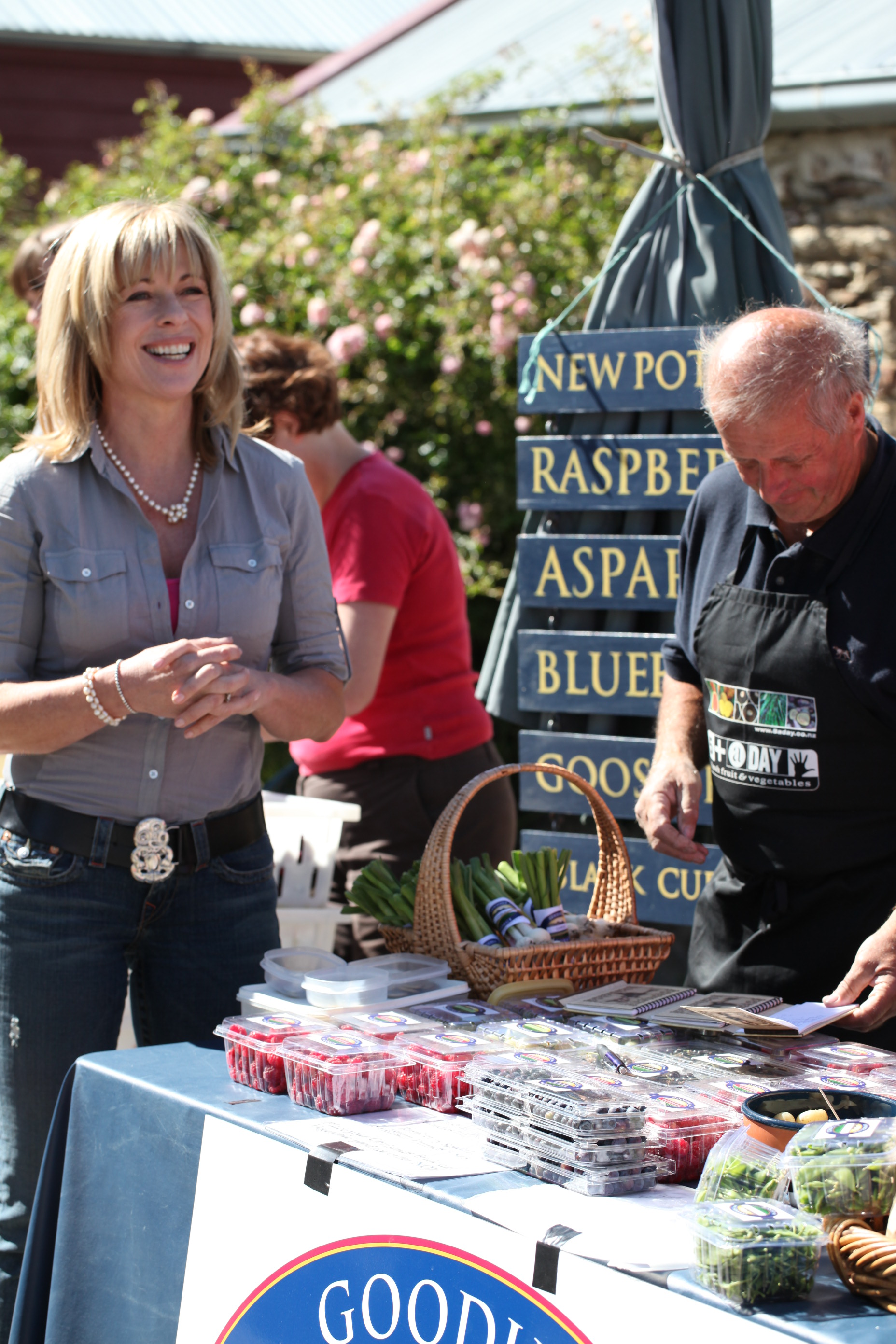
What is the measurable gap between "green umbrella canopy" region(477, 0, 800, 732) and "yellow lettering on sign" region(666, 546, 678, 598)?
0.42 ft

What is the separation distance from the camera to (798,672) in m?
2.12

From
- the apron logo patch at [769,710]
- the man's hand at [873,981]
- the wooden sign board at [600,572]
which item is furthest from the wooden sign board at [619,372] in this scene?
the man's hand at [873,981]

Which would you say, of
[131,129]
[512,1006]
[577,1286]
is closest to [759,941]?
[512,1006]

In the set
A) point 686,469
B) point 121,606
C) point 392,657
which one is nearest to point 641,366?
point 686,469

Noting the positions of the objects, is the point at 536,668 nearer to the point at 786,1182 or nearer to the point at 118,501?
the point at 118,501

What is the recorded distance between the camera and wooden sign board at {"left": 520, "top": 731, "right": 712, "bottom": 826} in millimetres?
3260

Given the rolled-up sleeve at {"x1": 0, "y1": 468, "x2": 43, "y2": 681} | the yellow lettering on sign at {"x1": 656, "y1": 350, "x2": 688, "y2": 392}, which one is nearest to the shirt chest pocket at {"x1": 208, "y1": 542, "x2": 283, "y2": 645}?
the rolled-up sleeve at {"x1": 0, "y1": 468, "x2": 43, "y2": 681}

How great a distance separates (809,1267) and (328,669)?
1398 mm

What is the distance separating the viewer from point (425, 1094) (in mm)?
1785

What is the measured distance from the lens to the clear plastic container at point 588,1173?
4.87ft

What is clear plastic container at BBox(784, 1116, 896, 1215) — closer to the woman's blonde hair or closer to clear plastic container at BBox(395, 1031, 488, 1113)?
clear plastic container at BBox(395, 1031, 488, 1113)

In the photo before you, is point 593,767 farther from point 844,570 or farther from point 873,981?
point 873,981

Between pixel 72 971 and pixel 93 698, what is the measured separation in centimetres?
43

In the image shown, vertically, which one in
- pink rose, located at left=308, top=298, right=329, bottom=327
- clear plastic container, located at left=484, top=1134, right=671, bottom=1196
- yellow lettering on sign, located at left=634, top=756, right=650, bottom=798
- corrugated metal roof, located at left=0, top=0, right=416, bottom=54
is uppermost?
corrugated metal roof, located at left=0, top=0, right=416, bottom=54
